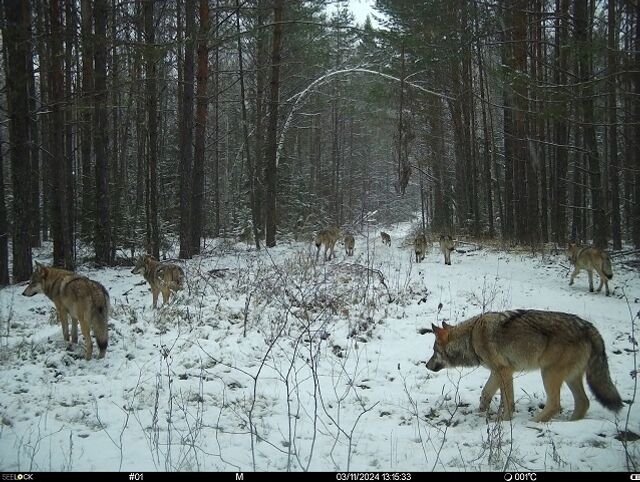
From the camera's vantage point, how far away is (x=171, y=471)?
157 inches

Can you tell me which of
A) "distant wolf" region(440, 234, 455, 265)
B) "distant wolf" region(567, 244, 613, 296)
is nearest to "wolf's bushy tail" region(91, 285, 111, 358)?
"distant wolf" region(567, 244, 613, 296)

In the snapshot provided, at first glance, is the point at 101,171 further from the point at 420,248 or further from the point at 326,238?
the point at 420,248

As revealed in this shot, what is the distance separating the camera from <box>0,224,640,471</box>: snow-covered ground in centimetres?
439

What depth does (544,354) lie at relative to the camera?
17.2 ft

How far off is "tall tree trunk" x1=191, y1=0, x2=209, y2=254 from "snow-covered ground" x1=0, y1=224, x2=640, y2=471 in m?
7.53

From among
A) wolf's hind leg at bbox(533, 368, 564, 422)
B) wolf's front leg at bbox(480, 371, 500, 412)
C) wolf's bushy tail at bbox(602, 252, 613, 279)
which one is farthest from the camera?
wolf's bushy tail at bbox(602, 252, 613, 279)

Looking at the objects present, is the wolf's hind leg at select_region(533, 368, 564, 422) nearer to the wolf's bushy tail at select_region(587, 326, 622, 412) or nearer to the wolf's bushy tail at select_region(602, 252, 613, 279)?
the wolf's bushy tail at select_region(587, 326, 622, 412)

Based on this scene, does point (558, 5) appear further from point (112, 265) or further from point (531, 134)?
point (112, 265)

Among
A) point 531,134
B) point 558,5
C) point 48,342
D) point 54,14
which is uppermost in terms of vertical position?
point 558,5

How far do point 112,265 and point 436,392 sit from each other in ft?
42.7

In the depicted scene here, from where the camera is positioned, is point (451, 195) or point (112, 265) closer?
point (112, 265)

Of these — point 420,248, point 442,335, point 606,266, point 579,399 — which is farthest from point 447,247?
point 579,399

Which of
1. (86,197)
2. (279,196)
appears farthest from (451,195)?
(86,197)

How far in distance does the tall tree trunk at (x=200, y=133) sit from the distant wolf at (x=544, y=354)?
1397cm
